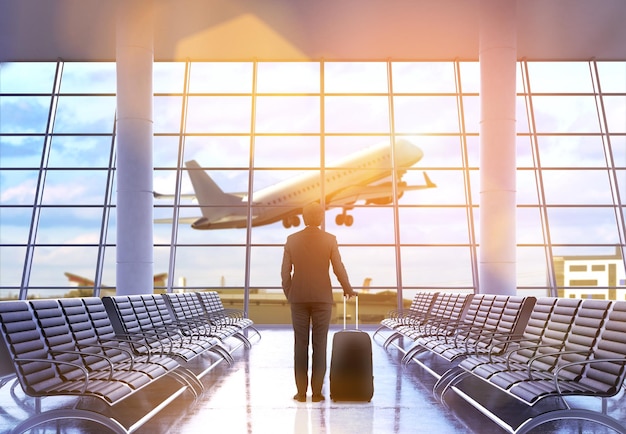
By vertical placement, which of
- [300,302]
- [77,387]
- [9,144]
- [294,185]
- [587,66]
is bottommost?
[77,387]

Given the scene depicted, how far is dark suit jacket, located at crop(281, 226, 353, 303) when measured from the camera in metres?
5.06

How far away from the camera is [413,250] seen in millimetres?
12141

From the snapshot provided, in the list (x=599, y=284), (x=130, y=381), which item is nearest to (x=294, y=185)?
(x=599, y=284)

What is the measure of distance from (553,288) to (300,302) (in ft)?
28.3

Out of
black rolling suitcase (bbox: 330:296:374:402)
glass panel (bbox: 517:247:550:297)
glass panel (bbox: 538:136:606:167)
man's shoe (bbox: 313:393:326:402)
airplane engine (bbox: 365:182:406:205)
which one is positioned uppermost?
glass panel (bbox: 538:136:606:167)

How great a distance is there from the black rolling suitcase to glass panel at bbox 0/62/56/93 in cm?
1078

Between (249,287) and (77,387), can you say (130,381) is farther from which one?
(249,287)

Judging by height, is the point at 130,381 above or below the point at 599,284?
below

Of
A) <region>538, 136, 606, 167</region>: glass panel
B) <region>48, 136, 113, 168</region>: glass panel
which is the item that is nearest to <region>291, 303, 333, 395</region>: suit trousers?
<region>48, 136, 113, 168</region>: glass panel

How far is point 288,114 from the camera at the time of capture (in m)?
13.0

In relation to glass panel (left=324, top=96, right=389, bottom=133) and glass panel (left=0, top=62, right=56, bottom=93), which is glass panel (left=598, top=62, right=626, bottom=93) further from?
glass panel (left=0, top=62, right=56, bottom=93)

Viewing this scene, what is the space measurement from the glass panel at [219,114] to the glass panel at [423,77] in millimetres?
3153

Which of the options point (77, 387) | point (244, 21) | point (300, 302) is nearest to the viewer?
point (77, 387)

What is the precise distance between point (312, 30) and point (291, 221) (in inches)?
158
